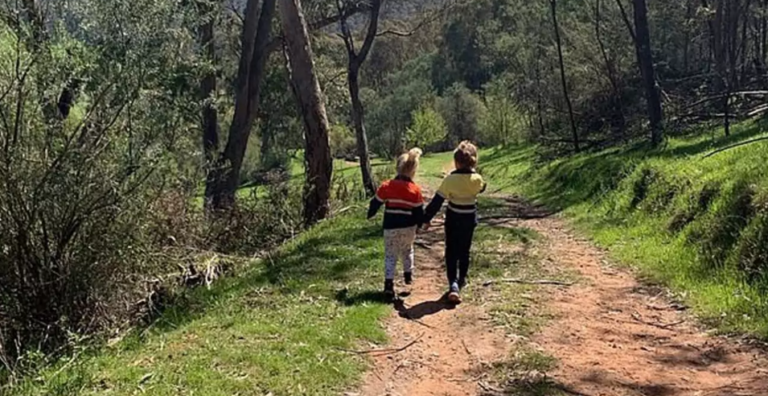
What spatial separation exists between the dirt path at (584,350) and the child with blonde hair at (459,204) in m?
0.57

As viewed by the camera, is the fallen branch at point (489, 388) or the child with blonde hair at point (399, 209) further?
the child with blonde hair at point (399, 209)

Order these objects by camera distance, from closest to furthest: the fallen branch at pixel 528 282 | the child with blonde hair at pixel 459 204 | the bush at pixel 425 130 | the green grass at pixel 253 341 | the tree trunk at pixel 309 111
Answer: the green grass at pixel 253 341 < the child with blonde hair at pixel 459 204 < the fallen branch at pixel 528 282 < the tree trunk at pixel 309 111 < the bush at pixel 425 130

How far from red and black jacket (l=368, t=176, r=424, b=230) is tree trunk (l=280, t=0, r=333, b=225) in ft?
22.4

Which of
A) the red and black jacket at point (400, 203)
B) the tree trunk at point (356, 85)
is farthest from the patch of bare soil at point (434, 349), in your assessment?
the tree trunk at point (356, 85)

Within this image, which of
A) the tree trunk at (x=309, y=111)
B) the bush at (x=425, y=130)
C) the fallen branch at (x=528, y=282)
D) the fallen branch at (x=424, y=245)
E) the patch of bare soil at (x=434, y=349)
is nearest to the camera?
the patch of bare soil at (x=434, y=349)

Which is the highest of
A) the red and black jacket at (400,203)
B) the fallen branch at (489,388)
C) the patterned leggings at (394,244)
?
the red and black jacket at (400,203)

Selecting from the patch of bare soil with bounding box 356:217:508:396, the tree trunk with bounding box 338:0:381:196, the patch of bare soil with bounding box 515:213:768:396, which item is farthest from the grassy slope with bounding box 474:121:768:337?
the tree trunk with bounding box 338:0:381:196

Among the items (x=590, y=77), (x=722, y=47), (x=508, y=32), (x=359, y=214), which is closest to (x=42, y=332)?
(x=359, y=214)

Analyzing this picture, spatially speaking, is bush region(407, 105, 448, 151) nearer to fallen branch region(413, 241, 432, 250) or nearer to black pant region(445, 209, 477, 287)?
fallen branch region(413, 241, 432, 250)

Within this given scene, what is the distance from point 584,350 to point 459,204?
224 centimetres

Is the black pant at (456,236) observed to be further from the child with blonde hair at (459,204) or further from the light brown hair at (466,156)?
the light brown hair at (466,156)

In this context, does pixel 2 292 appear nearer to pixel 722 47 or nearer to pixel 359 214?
pixel 359 214

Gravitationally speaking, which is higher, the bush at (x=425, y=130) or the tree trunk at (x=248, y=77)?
the tree trunk at (x=248, y=77)

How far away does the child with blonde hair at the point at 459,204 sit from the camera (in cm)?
777
